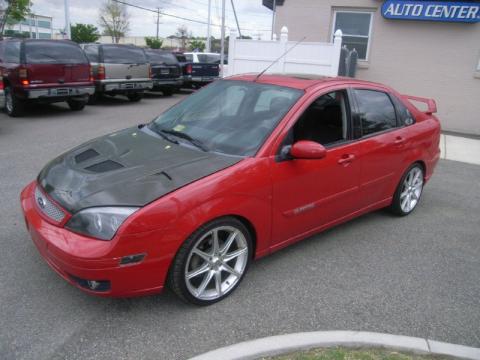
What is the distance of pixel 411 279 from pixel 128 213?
244cm

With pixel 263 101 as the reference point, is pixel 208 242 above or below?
below

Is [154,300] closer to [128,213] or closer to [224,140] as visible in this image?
[128,213]

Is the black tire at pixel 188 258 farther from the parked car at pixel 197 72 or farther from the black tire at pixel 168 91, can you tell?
the parked car at pixel 197 72

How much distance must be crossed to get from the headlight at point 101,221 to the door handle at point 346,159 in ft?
6.49

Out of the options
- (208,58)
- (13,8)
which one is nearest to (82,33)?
(13,8)

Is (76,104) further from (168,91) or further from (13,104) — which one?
(168,91)

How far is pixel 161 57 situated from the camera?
15.9 metres

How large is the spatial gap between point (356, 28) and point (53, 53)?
7538 mm

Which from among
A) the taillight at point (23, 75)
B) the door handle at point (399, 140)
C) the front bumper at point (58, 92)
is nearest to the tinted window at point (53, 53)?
the taillight at point (23, 75)

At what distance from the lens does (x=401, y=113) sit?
16.1 feet

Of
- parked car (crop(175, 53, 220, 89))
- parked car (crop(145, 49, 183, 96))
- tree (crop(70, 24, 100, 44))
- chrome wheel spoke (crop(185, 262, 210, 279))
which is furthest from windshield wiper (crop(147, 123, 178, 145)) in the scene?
tree (crop(70, 24, 100, 44))

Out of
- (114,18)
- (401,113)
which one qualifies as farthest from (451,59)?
(114,18)

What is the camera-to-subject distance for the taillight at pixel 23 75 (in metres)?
10.1

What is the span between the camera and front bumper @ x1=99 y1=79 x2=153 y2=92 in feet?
42.5
